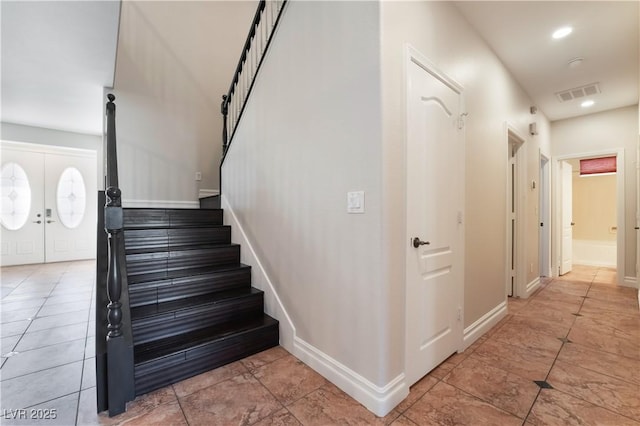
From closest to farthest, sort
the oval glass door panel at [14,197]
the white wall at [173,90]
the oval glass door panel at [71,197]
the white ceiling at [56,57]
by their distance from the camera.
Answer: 1. the white ceiling at [56,57]
2. the white wall at [173,90]
3. the oval glass door panel at [14,197]
4. the oval glass door panel at [71,197]

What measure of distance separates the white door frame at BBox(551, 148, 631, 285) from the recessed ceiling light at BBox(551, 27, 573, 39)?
292 centimetres

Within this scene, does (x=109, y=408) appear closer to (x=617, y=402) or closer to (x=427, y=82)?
(x=427, y=82)

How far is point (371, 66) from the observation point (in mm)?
1555

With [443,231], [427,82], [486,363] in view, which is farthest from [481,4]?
[486,363]

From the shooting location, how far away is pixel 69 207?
6246mm

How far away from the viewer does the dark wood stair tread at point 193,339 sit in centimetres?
179

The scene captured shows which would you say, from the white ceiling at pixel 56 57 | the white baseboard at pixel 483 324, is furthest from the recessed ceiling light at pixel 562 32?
the white ceiling at pixel 56 57

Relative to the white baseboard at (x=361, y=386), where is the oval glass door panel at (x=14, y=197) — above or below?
above

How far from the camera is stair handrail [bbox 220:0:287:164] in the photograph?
2.82 m

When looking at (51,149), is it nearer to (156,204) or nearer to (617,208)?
(156,204)

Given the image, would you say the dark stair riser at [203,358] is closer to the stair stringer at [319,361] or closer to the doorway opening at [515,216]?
the stair stringer at [319,361]

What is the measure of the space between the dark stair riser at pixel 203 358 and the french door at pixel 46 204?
641 centimetres

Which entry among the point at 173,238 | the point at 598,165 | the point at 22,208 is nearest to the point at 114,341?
the point at 173,238

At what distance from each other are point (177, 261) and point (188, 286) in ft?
1.02
